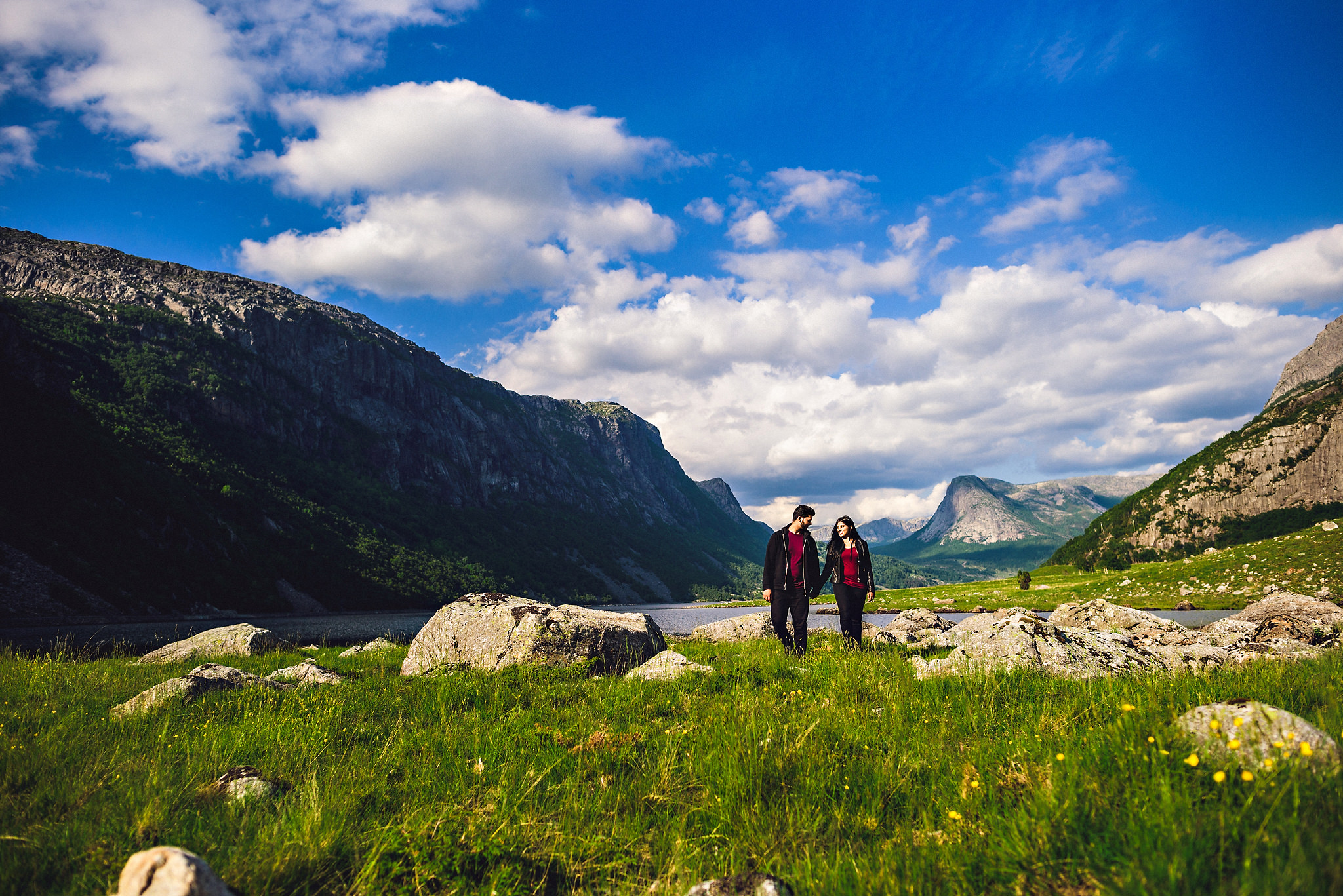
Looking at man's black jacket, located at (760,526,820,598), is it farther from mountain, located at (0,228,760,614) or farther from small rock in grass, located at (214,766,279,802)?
mountain, located at (0,228,760,614)

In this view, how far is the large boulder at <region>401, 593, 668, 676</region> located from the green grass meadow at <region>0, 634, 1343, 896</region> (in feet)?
16.0

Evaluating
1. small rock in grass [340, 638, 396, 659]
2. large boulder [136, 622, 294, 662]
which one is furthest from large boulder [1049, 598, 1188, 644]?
large boulder [136, 622, 294, 662]

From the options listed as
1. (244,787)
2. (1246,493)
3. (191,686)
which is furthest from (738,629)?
(1246,493)

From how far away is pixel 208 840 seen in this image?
3.60 meters

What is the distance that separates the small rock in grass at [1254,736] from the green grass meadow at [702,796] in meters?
0.17

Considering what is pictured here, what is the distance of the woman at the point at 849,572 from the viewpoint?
39.1ft

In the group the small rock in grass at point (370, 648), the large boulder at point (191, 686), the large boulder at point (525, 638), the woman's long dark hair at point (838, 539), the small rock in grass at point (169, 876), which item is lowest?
the small rock in grass at point (370, 648)

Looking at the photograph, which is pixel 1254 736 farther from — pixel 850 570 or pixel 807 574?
pixel 807 574

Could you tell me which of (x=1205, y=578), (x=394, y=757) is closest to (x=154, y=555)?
(x=394, y=757)

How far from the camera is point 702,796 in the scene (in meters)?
4.40

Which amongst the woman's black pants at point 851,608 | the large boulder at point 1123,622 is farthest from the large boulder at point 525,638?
the large boulder at point 1123,622

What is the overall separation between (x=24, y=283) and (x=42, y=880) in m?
300

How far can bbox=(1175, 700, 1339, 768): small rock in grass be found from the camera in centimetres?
309

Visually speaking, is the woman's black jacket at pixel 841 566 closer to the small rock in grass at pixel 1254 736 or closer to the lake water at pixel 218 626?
the small rock in grass at pixel 1254 736
